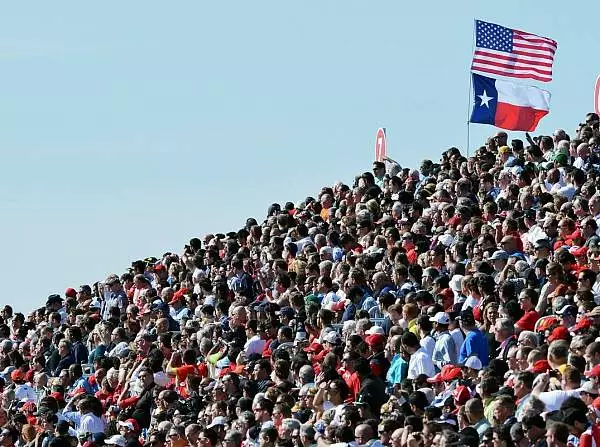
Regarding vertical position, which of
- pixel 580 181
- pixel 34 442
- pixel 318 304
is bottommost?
pixel 34 442

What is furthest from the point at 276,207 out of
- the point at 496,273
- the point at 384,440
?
the point at 384,440

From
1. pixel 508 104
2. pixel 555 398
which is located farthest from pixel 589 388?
pixel 508 104

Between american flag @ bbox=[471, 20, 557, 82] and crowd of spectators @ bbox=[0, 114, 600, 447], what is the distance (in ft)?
11.2

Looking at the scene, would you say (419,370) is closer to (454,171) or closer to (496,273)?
(496,273)

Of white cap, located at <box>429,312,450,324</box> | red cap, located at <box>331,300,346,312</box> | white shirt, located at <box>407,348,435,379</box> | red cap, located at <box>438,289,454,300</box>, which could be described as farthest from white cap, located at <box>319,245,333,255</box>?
white shirt, located at <box>407,348,435,379</box>

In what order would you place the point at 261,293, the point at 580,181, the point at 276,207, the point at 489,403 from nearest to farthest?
the point at 489,403
the point at 580,181
the point at 261,293
the point at 276,207

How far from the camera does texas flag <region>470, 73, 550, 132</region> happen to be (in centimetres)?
3562

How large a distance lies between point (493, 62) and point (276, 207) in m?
5.09

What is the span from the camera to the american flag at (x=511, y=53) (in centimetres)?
3566

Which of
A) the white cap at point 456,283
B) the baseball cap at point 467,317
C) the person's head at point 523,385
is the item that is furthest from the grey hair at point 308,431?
the white cap at point 456,283

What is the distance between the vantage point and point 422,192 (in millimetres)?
29891

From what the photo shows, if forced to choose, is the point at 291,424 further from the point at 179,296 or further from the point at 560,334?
the point at 179,296

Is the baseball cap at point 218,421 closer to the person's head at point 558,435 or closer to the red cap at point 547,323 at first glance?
the red cap at point 547,323

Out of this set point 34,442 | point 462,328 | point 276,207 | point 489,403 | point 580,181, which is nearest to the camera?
point 489,403
